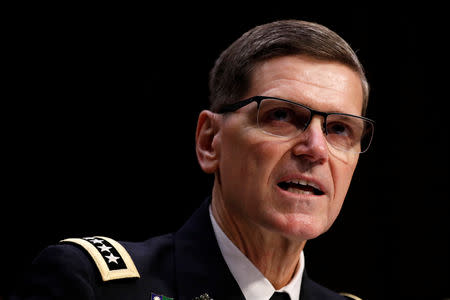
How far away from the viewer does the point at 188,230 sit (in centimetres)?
201

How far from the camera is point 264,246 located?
1916 millimetres

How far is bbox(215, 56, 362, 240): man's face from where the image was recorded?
181cm

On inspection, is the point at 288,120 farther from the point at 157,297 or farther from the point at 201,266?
the point at 157,297

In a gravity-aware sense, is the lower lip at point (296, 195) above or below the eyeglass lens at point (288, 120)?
below

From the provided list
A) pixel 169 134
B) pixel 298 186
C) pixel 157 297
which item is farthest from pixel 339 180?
pixel 169 134

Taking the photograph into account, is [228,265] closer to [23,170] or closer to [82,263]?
[82,263]

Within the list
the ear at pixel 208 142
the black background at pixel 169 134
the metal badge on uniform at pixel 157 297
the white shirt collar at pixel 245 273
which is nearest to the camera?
the metal badge on uniform at pixel 157 297

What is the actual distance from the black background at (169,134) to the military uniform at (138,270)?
69 cm

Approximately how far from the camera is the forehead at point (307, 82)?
1.86 metres

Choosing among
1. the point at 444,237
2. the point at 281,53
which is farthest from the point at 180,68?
the point at 444,237

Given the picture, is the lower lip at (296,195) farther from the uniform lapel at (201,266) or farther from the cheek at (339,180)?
the uniform lapel at (201,266)

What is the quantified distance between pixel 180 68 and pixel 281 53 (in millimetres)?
1180

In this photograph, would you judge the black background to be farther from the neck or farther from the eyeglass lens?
the eyeglass lens

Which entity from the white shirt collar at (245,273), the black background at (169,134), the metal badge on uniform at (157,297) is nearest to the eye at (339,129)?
the white shirt collar at (245,273)
